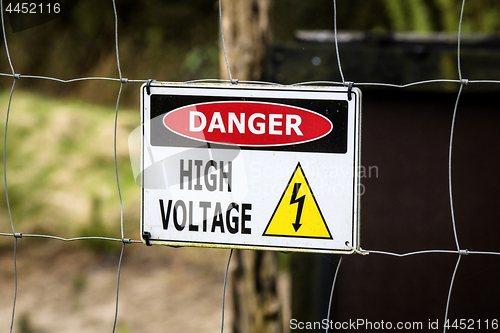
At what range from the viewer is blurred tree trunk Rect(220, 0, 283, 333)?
4.47 ft

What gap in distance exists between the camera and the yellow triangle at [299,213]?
779 mm

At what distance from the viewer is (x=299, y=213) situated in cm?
78

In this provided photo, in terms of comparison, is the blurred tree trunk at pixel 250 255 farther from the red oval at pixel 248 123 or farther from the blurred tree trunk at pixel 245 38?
the red oval at pixel 248 123

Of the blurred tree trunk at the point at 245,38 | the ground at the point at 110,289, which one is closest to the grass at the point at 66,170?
→ the ground at the point at 110,289

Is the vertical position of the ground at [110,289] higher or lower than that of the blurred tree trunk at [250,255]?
lower

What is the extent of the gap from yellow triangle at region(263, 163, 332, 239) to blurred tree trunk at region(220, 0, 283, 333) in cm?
66

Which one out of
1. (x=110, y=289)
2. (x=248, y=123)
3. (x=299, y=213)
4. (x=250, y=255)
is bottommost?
(x=110, y=289)

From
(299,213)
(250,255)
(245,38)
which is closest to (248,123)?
(299,213)

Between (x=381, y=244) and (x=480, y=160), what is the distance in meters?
0.36

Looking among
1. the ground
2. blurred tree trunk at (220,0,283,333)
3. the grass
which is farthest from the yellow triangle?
the grass

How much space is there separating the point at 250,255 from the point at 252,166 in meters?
0.73

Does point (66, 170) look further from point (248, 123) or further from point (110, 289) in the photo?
point (248, 123)

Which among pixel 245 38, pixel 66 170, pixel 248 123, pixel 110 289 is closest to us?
pixel 248 123

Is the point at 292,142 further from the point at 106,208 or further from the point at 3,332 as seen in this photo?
the point at 106,208
